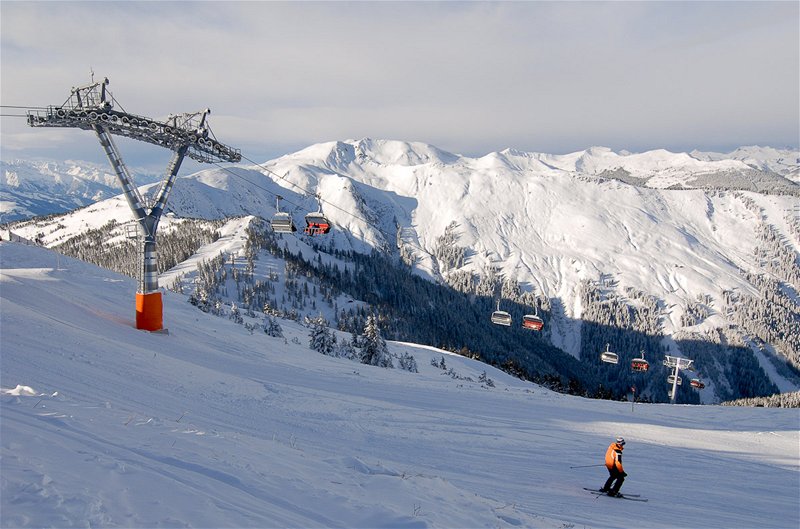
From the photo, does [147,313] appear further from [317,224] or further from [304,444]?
[304,444]

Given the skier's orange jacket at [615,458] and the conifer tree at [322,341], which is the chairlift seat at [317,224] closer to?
the skier's orange jacket at [615,458]

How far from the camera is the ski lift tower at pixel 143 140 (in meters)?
20.9

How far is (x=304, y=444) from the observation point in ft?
38.1

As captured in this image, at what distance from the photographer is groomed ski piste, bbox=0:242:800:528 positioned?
20.1 ft

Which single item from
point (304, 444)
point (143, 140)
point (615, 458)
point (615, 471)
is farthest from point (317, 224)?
point (615, 471)

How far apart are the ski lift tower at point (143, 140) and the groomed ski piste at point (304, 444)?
211 cm

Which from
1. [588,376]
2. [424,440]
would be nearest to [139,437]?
[424,440]

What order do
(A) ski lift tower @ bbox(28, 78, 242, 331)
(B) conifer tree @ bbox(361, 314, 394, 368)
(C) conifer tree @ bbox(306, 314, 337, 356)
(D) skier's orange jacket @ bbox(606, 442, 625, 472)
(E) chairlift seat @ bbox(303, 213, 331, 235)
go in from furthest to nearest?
1. (B) conifer tree @ bbox(361, 314, 394, 368)
2. (C) conifer tree @ bbox(306, 314, 337, 356)
3. (E) chairlift seat @ bbox(303, 213, 331, 235)
4. (A) ski lift tower @ bbox(28, 78, 242, 331)
5. (D) skier's orange jacket @ bbox(606, 442, 625, 472)

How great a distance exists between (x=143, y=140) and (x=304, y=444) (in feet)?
65.8

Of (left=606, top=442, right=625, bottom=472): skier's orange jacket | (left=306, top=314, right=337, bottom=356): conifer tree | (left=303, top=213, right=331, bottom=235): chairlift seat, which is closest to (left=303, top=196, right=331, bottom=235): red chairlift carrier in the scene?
(left=303, top=213, right=331, bottom=235): chairlift seat

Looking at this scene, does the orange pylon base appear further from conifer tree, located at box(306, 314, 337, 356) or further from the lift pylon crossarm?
conifer tree, located at box(306, 314, 337, 356)

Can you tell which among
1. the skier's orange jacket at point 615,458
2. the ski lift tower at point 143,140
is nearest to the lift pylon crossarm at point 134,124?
the ski lift tower at point 143,140

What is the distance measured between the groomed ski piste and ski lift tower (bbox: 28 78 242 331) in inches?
83.0

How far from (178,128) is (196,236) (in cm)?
13377
